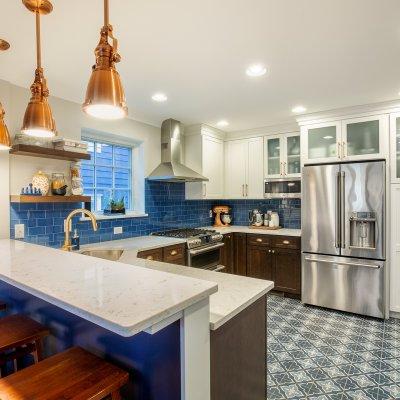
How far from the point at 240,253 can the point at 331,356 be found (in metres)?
2.00

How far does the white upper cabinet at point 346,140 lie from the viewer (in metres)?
3.33

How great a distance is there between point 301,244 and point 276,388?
2.00 m

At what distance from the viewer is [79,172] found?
3055 millimetres

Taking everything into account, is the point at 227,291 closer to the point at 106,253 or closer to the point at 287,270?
the point at 106,253

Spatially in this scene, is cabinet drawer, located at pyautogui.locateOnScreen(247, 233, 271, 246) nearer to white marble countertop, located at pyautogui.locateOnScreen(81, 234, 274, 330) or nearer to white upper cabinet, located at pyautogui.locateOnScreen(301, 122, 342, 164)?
white upper cabinet, located at pyautogui.locateOnScreen(301, 122, 342, 164)

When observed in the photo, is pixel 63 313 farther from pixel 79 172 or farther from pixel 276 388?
pixel 79 172

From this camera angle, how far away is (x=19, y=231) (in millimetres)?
2631

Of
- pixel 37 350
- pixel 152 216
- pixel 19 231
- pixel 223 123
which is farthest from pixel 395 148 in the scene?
pixel 19 231

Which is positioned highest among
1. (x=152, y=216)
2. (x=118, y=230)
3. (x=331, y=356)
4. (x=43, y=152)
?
(x=43, y=152)

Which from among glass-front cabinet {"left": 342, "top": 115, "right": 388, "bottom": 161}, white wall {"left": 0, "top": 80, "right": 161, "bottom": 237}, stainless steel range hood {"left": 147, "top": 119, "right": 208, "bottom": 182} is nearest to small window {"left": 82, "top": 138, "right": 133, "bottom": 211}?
white wall {"left": 0, "top": 80, "right": 161, "bottom": 237}

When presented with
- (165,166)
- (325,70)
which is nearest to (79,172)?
(165,166)

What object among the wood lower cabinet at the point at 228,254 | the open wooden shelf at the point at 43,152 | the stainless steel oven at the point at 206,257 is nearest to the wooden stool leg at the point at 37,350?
the open wooden shelf at the point at 43,152

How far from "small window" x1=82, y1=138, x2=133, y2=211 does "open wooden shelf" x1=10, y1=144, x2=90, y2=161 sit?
1.57 ft

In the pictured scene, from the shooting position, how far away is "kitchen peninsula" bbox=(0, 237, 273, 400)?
0.91 m
